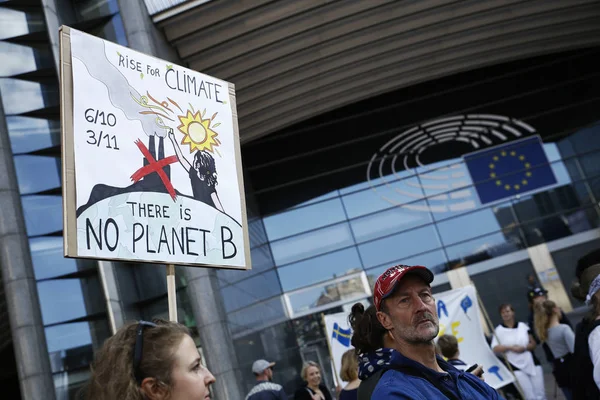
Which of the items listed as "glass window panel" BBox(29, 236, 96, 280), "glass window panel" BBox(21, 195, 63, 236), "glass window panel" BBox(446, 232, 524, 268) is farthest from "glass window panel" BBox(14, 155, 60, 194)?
"glass window panel" BBox(446, 232, 524, 268)

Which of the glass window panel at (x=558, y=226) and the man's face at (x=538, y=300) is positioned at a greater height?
the glass window panel at (x=558, y=226)

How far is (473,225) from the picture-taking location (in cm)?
1808

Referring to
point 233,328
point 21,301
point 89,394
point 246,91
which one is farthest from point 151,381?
point 246,91

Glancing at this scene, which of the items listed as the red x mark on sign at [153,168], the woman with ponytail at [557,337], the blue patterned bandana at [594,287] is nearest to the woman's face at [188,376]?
the red x mark on sign at [153,168]

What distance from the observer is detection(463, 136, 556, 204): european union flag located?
60.0ft

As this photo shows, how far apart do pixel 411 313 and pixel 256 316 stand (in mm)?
14148

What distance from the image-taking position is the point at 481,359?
9.02 m

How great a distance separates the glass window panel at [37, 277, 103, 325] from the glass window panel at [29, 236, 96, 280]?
185 mm

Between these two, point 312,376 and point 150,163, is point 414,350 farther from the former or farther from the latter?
point 312,376

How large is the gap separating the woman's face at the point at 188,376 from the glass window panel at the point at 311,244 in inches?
640

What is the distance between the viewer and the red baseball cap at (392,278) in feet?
9.53

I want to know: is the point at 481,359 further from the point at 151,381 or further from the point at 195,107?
the point at 151,381

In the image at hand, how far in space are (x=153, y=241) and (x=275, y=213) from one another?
15077 mm

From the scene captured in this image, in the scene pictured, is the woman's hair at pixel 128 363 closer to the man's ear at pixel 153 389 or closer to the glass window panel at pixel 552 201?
the man's ear at pixel 153 389
